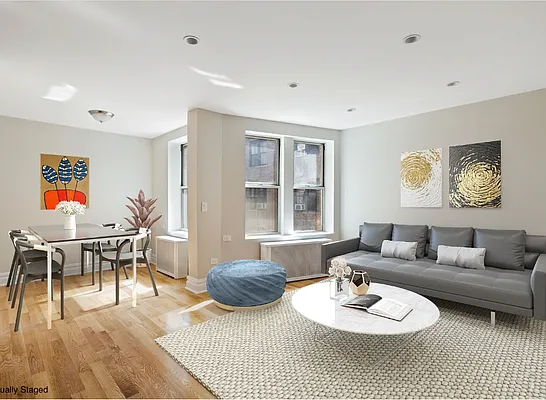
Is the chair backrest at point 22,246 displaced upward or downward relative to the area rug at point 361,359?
upward

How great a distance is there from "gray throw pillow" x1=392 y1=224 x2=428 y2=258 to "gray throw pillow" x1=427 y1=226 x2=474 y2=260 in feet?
0.32

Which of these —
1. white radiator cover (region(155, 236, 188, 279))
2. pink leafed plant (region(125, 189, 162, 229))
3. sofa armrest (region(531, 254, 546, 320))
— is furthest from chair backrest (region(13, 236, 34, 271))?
sofa armrest (region(531, 254, 546, 320))

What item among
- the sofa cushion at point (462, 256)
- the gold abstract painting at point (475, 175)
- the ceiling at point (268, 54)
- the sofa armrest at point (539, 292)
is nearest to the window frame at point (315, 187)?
the ceiling at point (268, 54)

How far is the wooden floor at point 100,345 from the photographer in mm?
2191

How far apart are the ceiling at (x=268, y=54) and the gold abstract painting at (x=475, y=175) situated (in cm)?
65

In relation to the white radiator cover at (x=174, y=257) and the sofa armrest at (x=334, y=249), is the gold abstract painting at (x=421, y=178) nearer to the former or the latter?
the sofa armrest at (x=334, y=249)

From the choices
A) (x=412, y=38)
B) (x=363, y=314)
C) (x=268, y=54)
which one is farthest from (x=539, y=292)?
(x=268, y=54)

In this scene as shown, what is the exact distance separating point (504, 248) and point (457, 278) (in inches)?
32.5

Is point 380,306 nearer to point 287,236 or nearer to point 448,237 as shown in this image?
point 448,237

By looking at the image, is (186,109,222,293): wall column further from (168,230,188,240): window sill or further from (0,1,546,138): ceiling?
(168,230,188,240): window sill

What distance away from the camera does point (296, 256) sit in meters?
5.01

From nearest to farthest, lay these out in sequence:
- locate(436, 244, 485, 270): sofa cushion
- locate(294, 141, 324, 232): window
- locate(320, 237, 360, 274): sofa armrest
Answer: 1. locate(436, 244, 485, 270): sofa cushion
2. locate(320, 237, 360, 274): sofa armrest
3. locate(294, 141, 324, 232): window

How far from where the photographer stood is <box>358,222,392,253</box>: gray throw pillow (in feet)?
15.6

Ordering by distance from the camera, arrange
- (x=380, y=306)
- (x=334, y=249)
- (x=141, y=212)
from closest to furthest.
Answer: (x=380, y=306) → (x=334, y=249) → (x=141, y=212)
